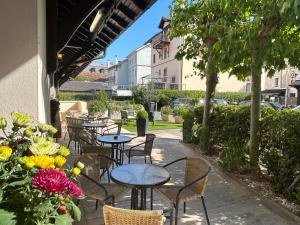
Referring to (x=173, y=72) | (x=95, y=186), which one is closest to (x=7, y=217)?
(x=95, y=186)

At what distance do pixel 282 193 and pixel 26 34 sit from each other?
4.68 meters

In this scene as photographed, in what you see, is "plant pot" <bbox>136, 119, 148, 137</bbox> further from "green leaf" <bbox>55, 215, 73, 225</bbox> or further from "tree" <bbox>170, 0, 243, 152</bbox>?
"green leaf" <bbox>55, 215, 73, 225</bbox>

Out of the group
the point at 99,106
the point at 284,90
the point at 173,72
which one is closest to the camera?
the point at 99,106

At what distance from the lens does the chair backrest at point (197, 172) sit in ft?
12.7

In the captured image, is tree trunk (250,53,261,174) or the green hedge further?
the green hedge

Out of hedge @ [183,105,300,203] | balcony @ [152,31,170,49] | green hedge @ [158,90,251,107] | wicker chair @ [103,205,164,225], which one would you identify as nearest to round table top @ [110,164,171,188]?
wicker chair @ [103,205,164,225]

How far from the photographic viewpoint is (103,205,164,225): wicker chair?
2100mm

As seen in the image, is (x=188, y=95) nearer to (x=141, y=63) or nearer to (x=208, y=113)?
(x=141, y=63)

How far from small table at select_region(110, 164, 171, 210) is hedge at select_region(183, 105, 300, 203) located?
2.33 m

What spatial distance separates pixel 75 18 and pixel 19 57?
226cm

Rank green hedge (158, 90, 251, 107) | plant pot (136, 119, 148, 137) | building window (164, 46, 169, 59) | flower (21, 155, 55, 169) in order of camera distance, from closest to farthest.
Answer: flower (21, 155, 55, 169)
plant pot (136, 119, 148, 137)
green hedge (158, 90, 251, 107)
building window (164, 46, 169, 59)

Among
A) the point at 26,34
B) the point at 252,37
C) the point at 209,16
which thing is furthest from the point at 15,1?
the point at 209,16

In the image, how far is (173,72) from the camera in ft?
116

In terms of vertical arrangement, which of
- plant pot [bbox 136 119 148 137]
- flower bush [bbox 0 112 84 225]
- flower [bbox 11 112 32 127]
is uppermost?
flower [bbox 11 112 32 127]
